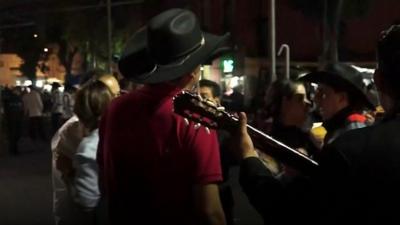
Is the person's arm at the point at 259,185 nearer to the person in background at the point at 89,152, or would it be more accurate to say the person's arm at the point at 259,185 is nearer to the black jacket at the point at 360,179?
the black jacket at the point at 360,179

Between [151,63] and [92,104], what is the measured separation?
1070mm

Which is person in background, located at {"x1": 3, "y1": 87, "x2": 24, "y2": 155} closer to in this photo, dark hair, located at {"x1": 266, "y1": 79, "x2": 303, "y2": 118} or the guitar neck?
dark hair, located at {"x1": 266, "y1": 79, "x2": 303, "y2": 118}

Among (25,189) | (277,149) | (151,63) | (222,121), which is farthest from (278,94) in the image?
(25,189)

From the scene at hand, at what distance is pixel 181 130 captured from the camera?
262cm

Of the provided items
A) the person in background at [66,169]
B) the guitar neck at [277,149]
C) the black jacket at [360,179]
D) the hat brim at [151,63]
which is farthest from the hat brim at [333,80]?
the black jacket at [360,179]

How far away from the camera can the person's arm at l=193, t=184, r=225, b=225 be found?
8.58 feet

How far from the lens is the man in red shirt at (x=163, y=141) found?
262cm

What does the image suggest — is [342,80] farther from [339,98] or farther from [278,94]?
[278,94]

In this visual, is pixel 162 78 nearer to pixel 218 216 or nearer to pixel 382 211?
pixel 218 216

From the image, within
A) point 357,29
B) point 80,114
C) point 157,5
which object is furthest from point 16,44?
point 80,114

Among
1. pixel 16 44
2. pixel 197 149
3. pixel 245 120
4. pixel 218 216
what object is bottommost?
pixel 16 44

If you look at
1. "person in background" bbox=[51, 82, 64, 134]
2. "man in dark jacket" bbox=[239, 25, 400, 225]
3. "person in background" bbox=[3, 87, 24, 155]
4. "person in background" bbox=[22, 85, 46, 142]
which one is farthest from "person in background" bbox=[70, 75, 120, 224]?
"person in background" bbox=[51, 82, 64, 134]

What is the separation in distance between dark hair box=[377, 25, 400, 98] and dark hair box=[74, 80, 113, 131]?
6.86ft

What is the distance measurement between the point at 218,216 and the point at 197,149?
272mm
